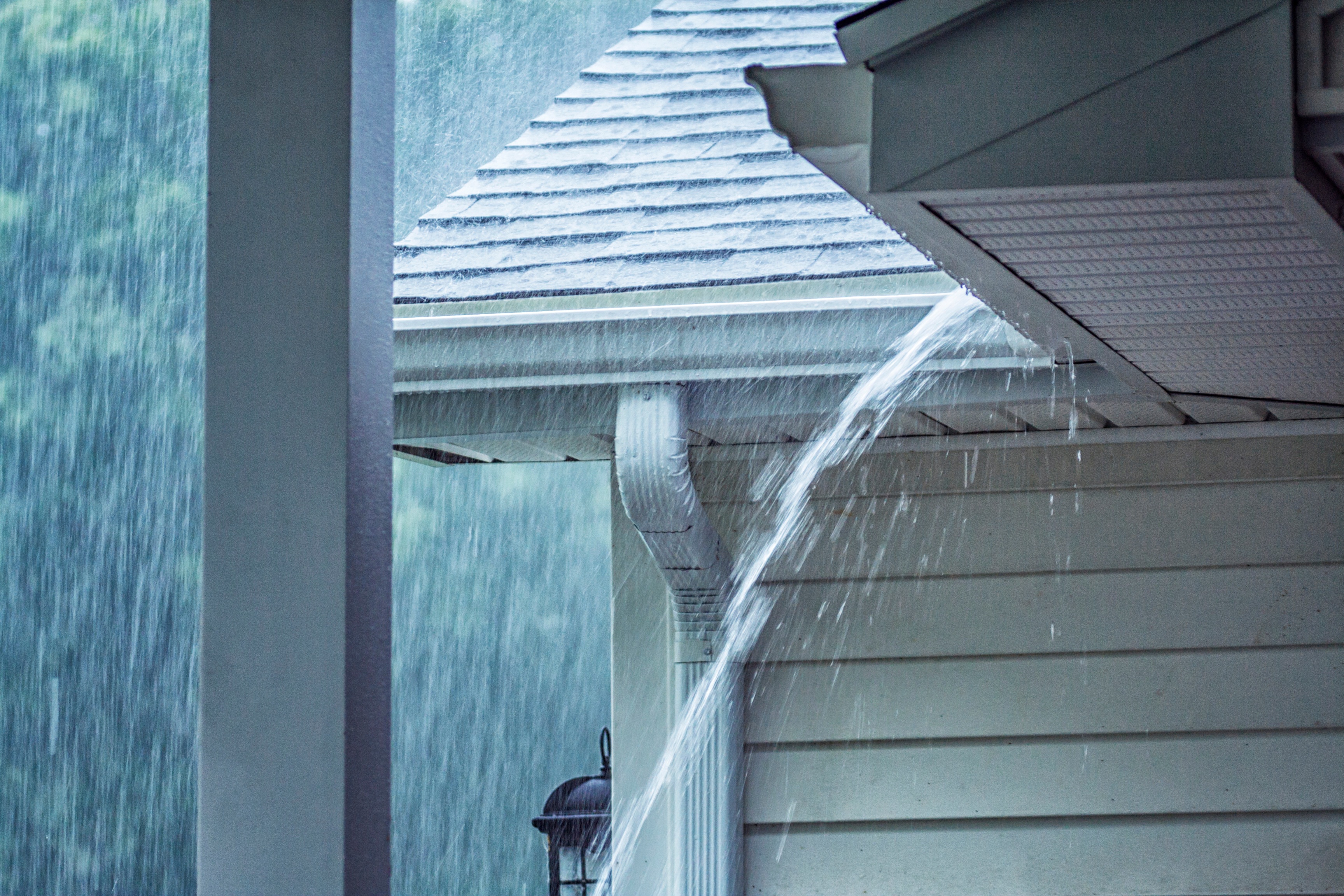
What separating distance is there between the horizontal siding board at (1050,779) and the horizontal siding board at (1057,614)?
0.28 metres

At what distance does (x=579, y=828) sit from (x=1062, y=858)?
177cm

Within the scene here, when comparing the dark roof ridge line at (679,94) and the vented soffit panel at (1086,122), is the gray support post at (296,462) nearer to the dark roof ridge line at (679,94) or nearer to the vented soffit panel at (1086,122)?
the vented soffit panel at (1086,122)

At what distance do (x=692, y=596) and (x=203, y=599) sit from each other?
8.83 ft

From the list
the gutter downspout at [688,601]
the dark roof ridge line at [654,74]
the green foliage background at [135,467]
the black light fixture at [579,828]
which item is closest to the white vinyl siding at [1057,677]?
the gutter downspout at [688,601]

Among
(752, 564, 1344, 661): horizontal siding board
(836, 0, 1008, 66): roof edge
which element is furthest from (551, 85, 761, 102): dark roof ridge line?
(836, 0, 1008, 66): roof edge

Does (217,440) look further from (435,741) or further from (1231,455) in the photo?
(435,741)

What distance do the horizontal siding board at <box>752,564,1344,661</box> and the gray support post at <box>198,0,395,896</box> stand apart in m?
2.80

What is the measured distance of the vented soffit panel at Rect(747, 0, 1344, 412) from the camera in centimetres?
148

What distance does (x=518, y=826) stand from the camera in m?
15.6

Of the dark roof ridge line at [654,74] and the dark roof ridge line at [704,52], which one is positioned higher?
the dark roof ridge line at [704,52]

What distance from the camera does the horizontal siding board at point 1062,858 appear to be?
390 cm

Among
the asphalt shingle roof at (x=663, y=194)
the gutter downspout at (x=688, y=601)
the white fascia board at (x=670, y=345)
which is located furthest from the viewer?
the asphalt shingle roof at (x=663, y=194)

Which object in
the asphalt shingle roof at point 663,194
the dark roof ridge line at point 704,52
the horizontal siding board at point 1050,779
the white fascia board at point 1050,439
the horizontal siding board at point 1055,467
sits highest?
the dark roof ridge line at point 704,52

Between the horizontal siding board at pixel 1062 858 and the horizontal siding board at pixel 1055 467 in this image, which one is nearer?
the horizontal siding board at pixel 1062 858
